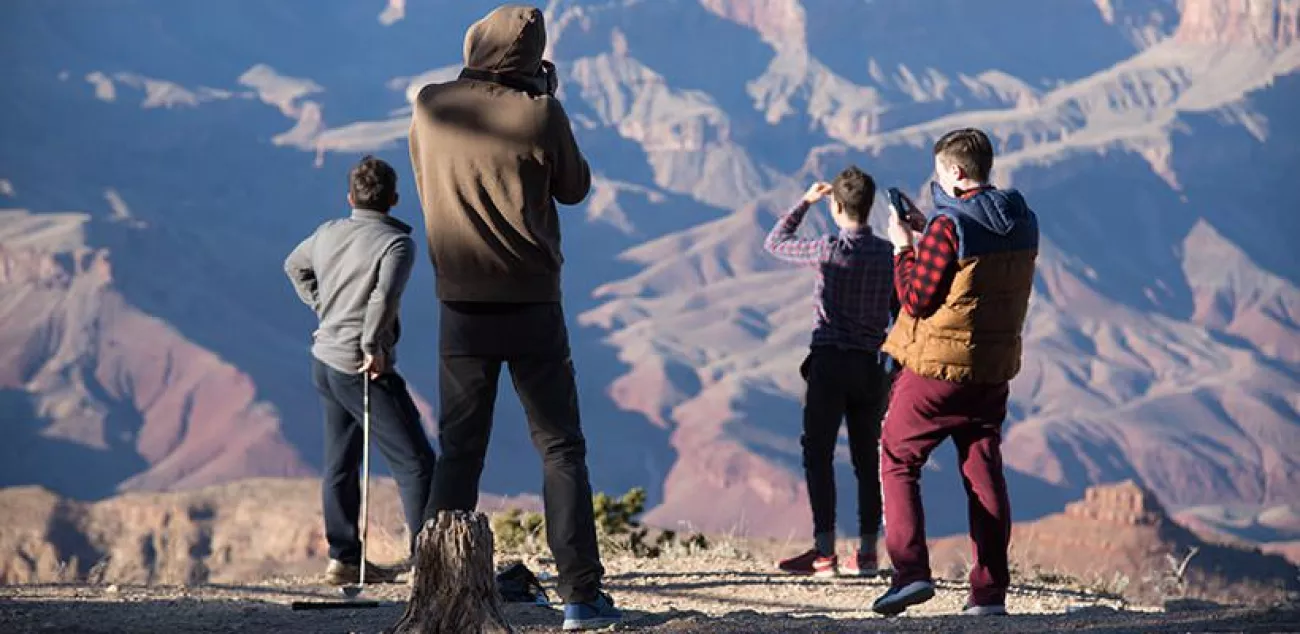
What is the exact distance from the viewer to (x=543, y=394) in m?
5.00

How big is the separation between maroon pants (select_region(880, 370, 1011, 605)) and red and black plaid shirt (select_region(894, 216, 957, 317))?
24 centimetres

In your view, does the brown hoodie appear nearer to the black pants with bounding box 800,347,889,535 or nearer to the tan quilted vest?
the tan quilted vest

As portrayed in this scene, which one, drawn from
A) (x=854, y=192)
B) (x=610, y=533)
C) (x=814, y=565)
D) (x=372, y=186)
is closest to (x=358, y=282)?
(x=372, y=186)

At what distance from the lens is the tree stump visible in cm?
427

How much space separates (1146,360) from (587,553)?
17927 centimetres

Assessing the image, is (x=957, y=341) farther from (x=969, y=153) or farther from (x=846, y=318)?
(x=846, y=318)

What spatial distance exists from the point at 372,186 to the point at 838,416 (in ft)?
7.02

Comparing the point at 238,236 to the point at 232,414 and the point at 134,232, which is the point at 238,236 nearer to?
the point at 134,232

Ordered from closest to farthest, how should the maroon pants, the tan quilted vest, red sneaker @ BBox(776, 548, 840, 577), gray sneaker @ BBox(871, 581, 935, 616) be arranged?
the tan quilted vest
the maroon pants
gray sneaker @ BBox(871, 581, 935, 616)
red sneaker @ BBox(776, 548, 840, 577)

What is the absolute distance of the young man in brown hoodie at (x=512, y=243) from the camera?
488cm

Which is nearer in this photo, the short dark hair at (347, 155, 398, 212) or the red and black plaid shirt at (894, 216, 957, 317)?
the red and black plaid shirt at (894, 216, 957, 317)

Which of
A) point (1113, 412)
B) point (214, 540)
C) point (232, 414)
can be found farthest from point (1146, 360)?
point (214, 540)

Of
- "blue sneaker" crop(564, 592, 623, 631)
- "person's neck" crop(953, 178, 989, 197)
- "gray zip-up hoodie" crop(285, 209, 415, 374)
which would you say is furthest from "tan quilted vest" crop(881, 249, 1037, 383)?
"gray zip-up hoodie" crop(285, 209, 415, 374)

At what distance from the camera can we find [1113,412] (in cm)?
16062
